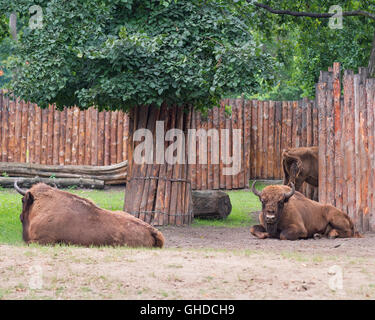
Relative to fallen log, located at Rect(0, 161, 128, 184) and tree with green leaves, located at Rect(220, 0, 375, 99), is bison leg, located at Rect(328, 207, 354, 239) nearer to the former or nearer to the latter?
tree with green leaves, located at Rect(220, 0, 375, 99)

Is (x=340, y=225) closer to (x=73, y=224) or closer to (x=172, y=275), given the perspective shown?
(x=73, y=224)

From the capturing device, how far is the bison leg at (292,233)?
11.3 meters

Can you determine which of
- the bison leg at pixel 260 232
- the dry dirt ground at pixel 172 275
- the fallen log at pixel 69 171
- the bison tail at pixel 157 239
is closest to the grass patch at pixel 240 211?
the bison leg at pixel 260 232

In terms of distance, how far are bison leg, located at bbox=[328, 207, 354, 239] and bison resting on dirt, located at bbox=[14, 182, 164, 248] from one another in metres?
4.16

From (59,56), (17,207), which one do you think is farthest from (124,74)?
(17,207)

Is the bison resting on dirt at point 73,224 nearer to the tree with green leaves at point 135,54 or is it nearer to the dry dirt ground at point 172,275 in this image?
the dry dirt ground at point 172,275

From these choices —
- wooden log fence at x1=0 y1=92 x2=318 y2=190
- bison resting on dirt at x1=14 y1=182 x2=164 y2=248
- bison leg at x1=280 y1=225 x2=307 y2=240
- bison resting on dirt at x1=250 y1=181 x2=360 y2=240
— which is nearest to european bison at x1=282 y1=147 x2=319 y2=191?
bison resting on dirt at x1=250 y1=181 x2=360 y2=240

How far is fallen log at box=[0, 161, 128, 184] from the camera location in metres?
18.8

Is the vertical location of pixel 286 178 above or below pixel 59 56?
below

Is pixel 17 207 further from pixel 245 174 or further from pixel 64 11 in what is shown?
pixel 245 174

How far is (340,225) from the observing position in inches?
462

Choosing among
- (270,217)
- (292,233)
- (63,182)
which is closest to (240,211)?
(292,233)

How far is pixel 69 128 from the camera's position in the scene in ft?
66.1

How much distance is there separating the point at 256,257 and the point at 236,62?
4.48m
